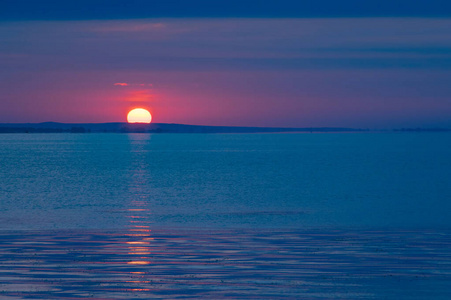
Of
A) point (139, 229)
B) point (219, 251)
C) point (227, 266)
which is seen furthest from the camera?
point (139, 229)

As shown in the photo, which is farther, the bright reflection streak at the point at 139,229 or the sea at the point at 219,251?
the bright reflection streak at the point at 139,229

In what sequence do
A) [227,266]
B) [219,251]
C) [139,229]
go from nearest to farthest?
[227,266] < [219,251] < [139,229]

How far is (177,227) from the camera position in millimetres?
22031

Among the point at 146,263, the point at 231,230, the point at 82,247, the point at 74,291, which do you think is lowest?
the point at 74,291

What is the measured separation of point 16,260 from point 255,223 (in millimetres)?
11790

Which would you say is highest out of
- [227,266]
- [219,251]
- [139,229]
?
[139,229]

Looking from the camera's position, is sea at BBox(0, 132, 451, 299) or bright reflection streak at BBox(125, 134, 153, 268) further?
bright reflection streak at BBox(125, 134, 153, 268)

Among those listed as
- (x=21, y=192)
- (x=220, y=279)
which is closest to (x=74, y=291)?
(x=220, y=279)

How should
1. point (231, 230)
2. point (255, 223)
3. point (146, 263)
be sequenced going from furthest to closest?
point (255, 223), point (231, 230), point (146, 263)

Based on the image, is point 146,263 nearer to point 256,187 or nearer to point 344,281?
point 344,281

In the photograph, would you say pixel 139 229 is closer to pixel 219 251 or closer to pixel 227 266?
pixel 219 251

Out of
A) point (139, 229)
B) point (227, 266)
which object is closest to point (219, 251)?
point (227, 266)

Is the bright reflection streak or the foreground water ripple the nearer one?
the foreground water ripple

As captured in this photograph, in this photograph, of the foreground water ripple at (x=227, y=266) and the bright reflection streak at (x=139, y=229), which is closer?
the foreground water ripple at (x=227, y=266)
